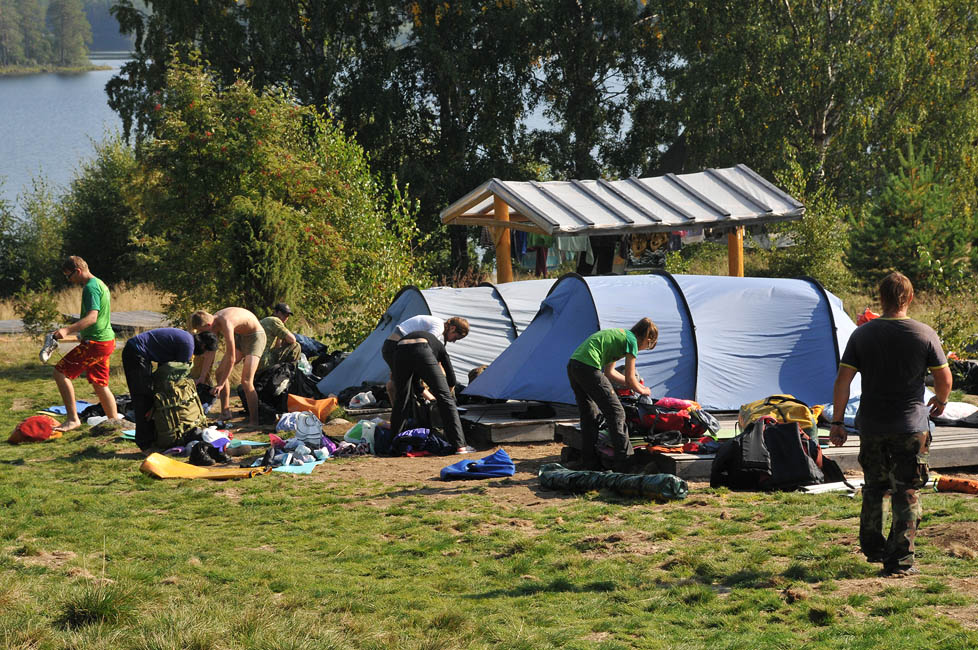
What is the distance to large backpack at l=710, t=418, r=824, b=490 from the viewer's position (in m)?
8.07

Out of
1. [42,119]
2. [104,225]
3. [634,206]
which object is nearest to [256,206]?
[634,206]

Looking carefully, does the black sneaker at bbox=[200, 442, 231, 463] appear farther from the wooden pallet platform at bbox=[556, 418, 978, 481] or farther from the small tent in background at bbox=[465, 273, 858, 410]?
the wooden pallet platform at bbox=[556, 418, 978, 481]

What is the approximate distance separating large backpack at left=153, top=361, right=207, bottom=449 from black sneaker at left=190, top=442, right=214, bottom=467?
69 centimetres

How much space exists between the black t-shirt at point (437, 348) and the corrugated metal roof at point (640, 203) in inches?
159

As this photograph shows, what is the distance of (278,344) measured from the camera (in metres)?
13.1

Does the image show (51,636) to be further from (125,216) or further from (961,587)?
(125,216)

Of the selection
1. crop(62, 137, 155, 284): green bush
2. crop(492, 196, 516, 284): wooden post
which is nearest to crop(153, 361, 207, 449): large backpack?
crop(492, 196, 516, 284): wooden post

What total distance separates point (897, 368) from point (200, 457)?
21.4 ft

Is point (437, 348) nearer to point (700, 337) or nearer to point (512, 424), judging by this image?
point (512, 424)

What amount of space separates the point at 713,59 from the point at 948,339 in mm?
18475

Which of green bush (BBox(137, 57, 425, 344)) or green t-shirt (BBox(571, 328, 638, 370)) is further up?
green bush (BBox(137, 57, 425, 344))

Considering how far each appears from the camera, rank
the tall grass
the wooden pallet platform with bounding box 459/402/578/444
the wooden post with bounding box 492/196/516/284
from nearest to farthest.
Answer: the wooden pallet platform with bounding box 459/402/578/444 < the wooden post with bounding box 492/196/516/284 < the tall grass

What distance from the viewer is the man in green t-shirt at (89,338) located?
10.7m

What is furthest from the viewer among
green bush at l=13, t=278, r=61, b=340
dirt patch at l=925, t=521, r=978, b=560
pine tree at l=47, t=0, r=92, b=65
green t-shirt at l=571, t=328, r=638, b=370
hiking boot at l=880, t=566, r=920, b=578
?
pine tree at l=47, t=0, r=92, b=65
